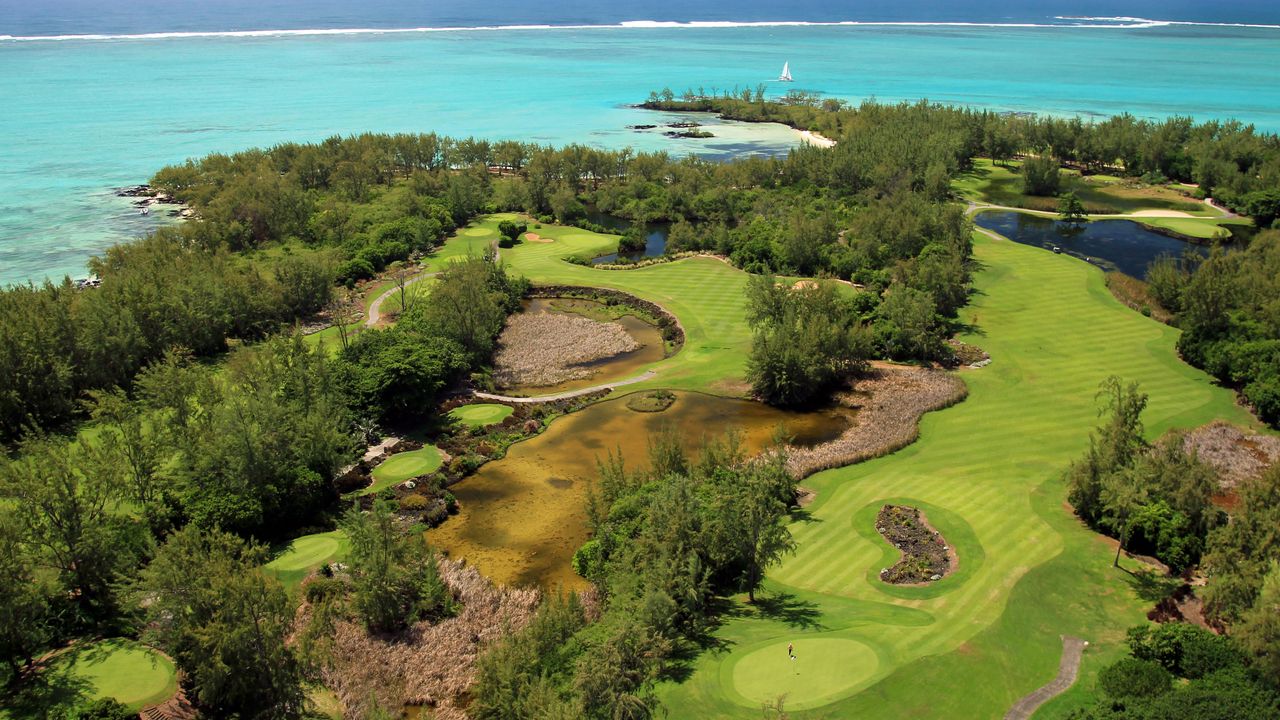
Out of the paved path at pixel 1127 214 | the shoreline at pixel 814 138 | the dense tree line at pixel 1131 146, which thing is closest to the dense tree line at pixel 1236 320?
the paved path at pixel 1127 214

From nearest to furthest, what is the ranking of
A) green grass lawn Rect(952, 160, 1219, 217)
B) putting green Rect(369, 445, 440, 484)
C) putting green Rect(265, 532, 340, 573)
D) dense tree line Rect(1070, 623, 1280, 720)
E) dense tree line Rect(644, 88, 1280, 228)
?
dense tree line Rect(1070, 623, 1280, 720) → putting green Rect(265, 532, 340, 573) → putting green Rect(369, 445, 440, 484) → dense tree line Rect(644, 88, 1280, 228) → green grass lawn Rect(952, 160, 1219, 217)

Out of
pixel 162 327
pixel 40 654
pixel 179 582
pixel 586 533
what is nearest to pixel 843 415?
pixel 586 533

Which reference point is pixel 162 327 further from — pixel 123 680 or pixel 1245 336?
pixel 1245 336

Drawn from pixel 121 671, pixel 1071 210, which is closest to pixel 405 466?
pixel 121 671

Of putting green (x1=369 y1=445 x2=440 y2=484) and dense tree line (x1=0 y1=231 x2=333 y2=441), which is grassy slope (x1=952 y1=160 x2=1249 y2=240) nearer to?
putting green (x1=369 y1=445 x2=440 y2=484)

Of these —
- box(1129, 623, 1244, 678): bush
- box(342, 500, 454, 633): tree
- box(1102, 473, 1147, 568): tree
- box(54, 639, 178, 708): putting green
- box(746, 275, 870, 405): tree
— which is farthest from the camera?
box(746, 275, 870, 405): tree

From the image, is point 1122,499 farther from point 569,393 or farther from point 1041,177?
point 1041,177

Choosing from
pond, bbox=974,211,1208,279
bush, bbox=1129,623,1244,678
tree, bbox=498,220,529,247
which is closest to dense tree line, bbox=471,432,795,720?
bush, bbox=1129,623,1244,678
